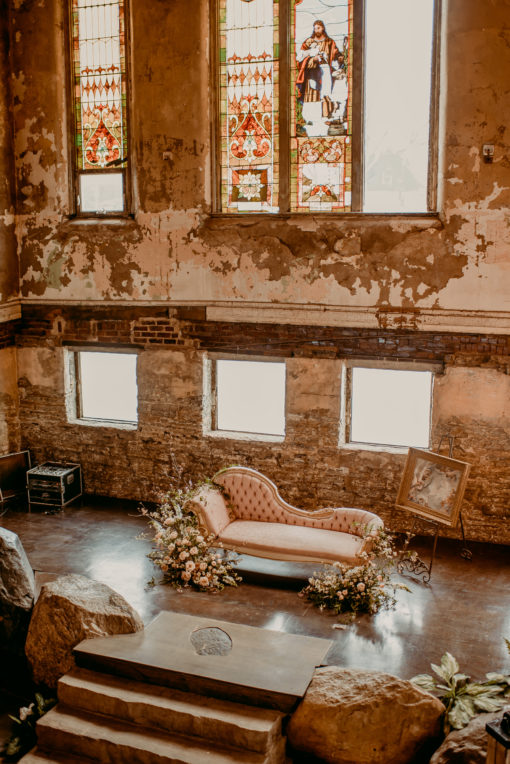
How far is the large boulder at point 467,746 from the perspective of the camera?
557 cm

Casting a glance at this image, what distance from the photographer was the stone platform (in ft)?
21.1

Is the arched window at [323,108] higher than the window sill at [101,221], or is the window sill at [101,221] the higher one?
the arched window at [323,108]

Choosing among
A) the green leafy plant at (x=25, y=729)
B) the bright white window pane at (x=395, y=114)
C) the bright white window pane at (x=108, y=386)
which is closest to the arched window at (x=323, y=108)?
the bright white window pane at (x=395, y=114)

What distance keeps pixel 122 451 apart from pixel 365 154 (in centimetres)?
537

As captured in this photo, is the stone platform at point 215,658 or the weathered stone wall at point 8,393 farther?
the weathered stone wall at point 8,393

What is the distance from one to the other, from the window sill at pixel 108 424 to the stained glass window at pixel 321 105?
155 inches

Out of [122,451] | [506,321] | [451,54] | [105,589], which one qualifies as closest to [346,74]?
[451,54]

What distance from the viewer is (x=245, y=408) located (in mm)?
10477

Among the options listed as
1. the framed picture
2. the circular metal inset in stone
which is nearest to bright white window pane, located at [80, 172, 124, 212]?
the framed picture

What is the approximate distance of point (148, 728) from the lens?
253 inches

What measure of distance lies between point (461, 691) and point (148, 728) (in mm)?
2715

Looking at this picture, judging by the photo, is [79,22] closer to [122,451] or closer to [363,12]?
[363,12]

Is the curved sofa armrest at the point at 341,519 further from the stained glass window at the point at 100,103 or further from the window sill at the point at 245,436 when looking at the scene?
the stained glass window at the point at 100,103

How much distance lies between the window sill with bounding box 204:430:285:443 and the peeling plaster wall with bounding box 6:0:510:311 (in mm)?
1885
